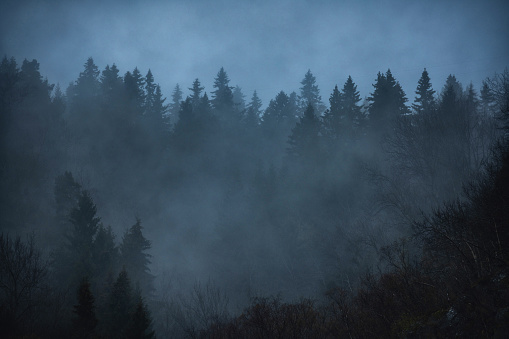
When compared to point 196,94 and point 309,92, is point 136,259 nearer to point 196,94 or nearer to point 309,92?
point 196,94

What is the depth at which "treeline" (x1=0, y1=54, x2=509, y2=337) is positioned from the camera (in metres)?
24.0

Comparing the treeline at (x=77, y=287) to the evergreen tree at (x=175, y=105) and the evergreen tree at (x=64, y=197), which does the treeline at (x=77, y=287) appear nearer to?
the evergreen tree at (x=64, y=197)

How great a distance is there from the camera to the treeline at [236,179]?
24016 millimetres

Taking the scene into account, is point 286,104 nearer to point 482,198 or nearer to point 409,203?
point 409,203

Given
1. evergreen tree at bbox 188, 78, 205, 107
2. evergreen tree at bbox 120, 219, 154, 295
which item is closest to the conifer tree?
evergreen tree at bbox 120, 219, 154, 295

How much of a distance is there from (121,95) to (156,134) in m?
11.2

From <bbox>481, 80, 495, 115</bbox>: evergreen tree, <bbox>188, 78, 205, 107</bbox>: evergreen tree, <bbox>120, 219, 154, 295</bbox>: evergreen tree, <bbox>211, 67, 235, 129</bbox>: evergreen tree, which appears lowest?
<bbox>120, 219, 154, 295</bbox>: evergreen tree

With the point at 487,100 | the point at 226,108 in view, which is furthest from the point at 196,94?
the point at 487,100

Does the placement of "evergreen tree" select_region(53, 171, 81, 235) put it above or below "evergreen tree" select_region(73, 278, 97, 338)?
above

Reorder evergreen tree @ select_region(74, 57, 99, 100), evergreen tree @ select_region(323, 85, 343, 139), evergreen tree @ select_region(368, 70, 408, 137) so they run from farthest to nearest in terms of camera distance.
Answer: evergreen tree @ select_region(74, 57, 99, 100)
evergreen tree @ select_region(323, 85, 343, 139)
evergreen tree @ select_region(368, 70, 408, 137)

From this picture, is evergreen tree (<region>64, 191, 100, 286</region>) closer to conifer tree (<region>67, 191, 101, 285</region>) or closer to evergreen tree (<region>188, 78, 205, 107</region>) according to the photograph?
conifer tree (<region>67, 191, 101, 285</region>)

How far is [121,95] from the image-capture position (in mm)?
55781

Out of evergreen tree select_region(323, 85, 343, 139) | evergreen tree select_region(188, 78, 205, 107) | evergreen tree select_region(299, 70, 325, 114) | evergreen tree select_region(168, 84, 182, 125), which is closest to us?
evergreen tree select_region(323, 85, 343, 139)

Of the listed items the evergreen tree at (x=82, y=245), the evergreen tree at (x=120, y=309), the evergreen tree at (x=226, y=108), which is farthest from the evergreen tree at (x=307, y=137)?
the evergreen tree at (x=120, y=309)
